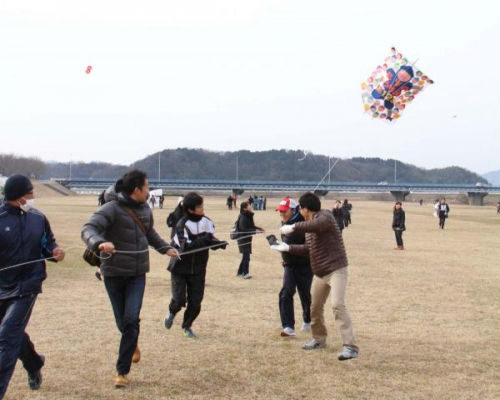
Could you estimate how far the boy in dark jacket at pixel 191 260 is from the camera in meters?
6.50

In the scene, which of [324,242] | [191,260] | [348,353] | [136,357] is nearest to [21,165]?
[191,260]

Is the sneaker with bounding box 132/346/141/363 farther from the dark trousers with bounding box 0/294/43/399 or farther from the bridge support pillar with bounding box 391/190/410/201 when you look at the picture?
the bridge support pillar with bounding box 391/190/410/201

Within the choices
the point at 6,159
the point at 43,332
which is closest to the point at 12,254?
the point at 43,332

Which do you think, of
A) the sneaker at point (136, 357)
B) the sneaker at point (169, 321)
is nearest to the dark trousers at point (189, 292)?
the sneaker at point (169, 321)

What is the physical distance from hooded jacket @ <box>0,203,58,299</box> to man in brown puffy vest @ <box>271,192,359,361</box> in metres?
2.62

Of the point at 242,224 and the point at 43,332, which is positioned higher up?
the point at 242,224

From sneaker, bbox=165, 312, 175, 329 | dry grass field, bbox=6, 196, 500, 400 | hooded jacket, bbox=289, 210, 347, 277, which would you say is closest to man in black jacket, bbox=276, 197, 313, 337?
dry grass field, bbox=6, 196, 500, 400

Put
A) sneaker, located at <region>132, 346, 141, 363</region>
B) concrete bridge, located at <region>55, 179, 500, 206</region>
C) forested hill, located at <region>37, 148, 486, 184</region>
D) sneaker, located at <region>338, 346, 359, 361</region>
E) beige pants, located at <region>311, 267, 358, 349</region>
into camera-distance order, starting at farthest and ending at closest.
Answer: forested hill, located at <region>37, 148, 486, 184</region> < concrete bridge, located at <region>55, 179, 500, 206</region> < beige pants, located at <region>311, 267, 358, 349</region> < sneaker, located at <region>338, 346, 359, 361</region> < sneaker, located at <region>132, 346, 141, 363</region>

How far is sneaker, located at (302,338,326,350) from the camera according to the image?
6.21m

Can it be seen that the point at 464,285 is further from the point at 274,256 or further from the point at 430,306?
the point at 274,256

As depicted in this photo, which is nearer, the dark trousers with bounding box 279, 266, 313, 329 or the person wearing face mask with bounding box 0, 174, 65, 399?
the person wearing face mask with bounding box 0, 174, 65, 399

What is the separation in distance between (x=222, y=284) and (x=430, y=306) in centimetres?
391

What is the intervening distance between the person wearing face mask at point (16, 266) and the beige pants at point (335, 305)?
2.83m

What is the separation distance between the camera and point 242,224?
1126 cm
